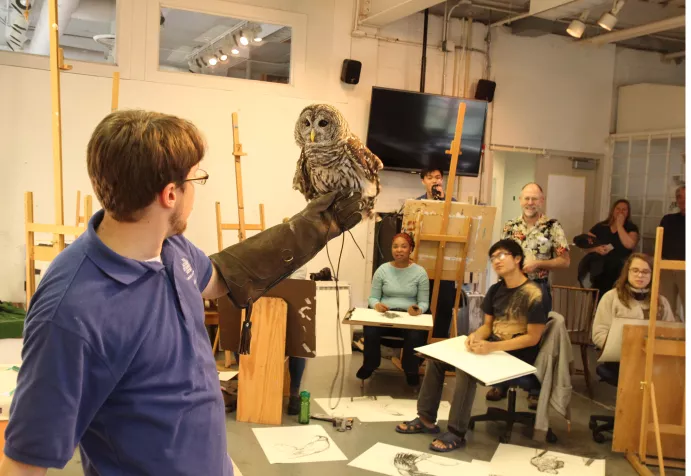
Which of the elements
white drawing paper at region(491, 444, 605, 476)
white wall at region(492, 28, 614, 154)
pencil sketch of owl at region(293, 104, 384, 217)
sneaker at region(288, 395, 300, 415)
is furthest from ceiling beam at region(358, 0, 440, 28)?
white drawing paper at region(491, 444, 605, 476)

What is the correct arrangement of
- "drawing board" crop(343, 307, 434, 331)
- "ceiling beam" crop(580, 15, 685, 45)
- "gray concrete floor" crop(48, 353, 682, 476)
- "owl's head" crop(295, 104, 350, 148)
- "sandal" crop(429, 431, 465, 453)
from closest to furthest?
1. "owl's head" crop(295, 104, 350, 148)
2. "gray concrete floor" crop(48, 353, 682, 476)
3. "sandal" crop(429, 431, 465, 453)
4. "drawing board" crop(343, 307, 434, 331)
5. "ceiling beam" crop(580, 15, 685, 45)

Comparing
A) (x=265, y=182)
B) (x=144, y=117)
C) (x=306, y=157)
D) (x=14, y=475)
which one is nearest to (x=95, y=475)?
(x=14, y=475)

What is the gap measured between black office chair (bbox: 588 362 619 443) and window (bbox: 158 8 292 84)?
3675 mm

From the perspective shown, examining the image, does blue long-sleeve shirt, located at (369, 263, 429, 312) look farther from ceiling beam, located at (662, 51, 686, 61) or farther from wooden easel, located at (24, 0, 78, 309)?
Answer: ceiling beam, located at (662, 51, 686, 61)

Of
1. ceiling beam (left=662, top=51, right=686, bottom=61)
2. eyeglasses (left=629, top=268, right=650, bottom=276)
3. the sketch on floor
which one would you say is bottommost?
the sketch on floor

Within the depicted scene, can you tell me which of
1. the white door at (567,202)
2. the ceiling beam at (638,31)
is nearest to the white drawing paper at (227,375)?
the white door at (567,202)

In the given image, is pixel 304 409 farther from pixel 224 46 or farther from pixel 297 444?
pixel 224 46

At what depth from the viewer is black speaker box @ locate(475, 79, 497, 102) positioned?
6.38m

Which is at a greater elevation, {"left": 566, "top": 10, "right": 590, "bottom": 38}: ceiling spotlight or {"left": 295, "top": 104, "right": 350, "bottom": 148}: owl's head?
{"left": 566, "top": 10, "right": 590, "bottom": 38}: ceiling spotlight

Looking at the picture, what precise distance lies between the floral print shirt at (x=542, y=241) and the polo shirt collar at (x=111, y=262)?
3812mm

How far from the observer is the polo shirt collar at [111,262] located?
1.00 metres

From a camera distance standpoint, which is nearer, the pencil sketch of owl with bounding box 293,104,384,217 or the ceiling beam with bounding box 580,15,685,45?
the pencil sketch of owl with bounding box 293,104,384,217

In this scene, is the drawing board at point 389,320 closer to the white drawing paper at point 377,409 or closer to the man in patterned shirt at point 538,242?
the white drawing paper at point 377,409

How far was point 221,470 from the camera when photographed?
3.76 feet
